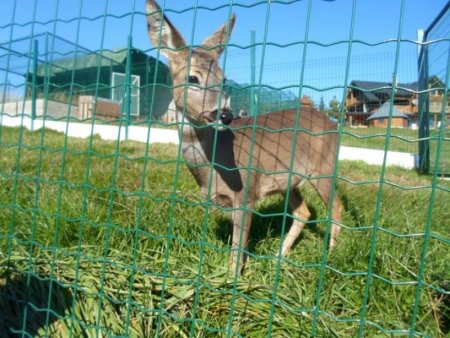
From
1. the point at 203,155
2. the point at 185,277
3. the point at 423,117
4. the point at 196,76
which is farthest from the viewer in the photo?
the point at 423,117

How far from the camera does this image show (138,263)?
8.01 ft

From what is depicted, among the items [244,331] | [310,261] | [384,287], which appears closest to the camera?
[244,331]

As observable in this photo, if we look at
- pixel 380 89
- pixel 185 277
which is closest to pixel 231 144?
pixel 185 277

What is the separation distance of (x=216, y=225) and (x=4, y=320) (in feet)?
5.08

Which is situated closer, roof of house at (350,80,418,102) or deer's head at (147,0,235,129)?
roof of house at (350,80,418,102)

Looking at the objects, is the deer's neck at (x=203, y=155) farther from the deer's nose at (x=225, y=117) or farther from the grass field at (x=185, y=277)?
the deer's nose at (x=225, y=117)

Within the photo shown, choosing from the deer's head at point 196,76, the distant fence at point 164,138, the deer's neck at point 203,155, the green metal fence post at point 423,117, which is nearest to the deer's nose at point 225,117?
the deer's head at point 196,76

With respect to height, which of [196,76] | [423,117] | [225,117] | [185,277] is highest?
[423,117]

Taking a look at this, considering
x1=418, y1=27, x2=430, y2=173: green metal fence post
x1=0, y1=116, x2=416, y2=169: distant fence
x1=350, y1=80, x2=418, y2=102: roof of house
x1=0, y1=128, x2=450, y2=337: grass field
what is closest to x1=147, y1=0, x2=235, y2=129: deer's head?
x1=0, y1=128, x2=450, y2=337: grass field

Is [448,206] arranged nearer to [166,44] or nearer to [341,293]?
[341,293]

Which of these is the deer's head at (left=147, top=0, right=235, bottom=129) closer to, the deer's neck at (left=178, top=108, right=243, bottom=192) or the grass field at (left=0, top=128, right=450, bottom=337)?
the deer's neck at (left=178, top=108, right=243, bottom=192)

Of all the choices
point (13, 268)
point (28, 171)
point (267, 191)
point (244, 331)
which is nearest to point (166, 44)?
point (267, 191)

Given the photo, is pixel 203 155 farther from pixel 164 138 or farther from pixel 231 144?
pixel 164 138

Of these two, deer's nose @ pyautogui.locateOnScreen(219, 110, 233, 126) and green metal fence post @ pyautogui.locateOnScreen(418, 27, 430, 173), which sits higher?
green metal fence post @ pyautogui.locateOnScreen(418, 27, 430, 173)
